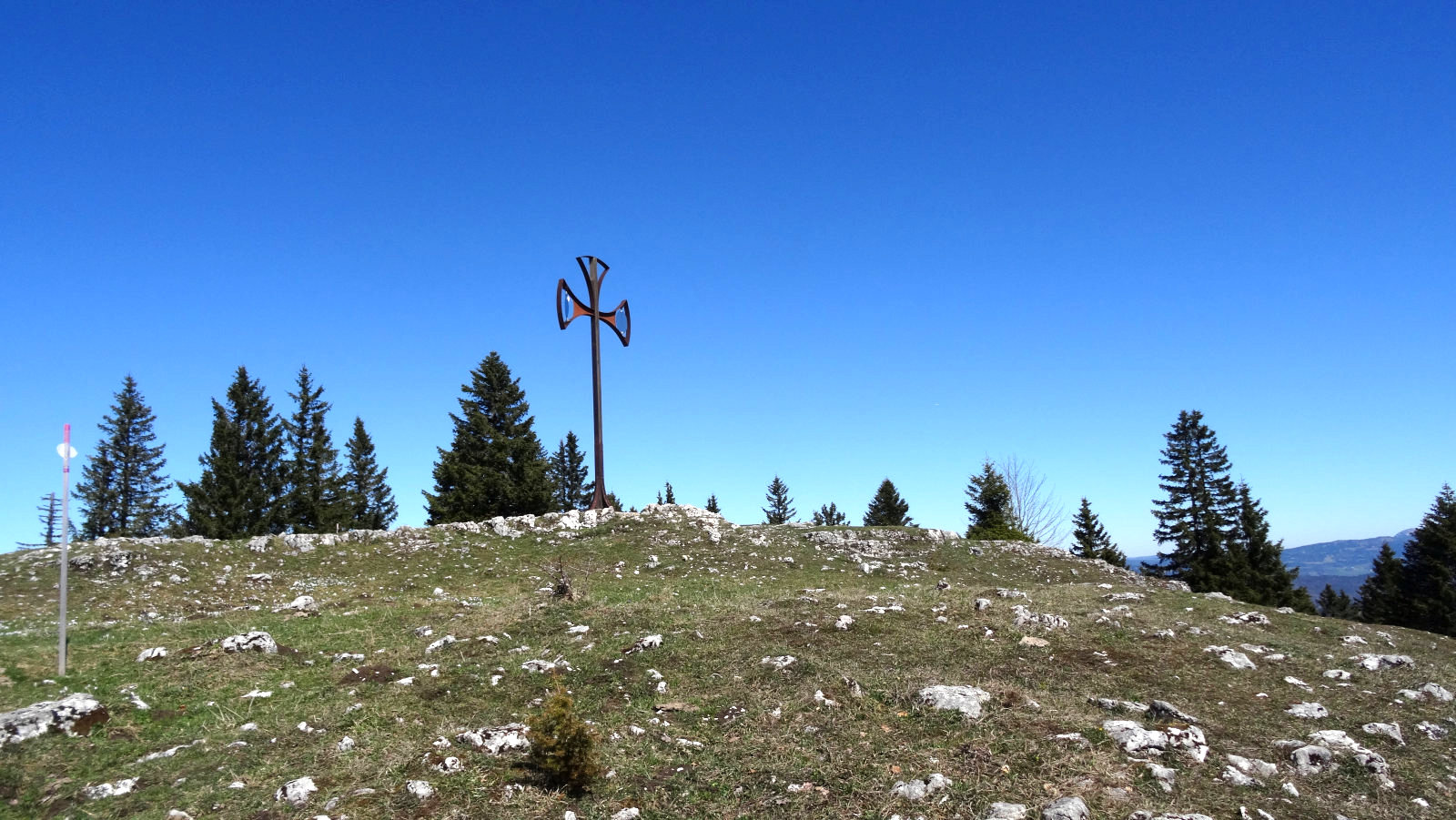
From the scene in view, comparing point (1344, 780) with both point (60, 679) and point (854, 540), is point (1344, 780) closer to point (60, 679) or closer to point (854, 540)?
point (60, 679)

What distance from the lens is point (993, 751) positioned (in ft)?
22.7

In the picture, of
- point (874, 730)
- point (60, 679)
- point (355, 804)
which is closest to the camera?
point (355, 804)

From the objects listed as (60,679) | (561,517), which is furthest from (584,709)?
(561,517)

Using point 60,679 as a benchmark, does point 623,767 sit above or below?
below

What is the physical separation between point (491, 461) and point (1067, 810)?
41314mm

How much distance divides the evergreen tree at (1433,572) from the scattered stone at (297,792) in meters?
60.3

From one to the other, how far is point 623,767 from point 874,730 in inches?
105

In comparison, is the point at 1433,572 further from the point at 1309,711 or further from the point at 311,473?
the point at 311,473

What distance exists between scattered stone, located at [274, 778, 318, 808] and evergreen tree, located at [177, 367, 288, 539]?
44.1 metres

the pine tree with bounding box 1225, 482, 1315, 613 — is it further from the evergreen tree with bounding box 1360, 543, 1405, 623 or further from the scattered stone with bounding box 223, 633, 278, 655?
the scattered stone with bounding box 223, 633, 278, 655

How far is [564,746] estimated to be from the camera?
21.3 feet

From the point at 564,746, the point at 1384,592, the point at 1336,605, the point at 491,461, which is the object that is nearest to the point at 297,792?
the point at 564,746

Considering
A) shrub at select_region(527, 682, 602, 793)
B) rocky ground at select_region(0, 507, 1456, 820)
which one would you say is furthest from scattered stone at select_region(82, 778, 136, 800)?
A: shrub at select_region(527, 682, 602, 793)

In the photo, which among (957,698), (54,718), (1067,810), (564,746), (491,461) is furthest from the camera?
(491,461)
